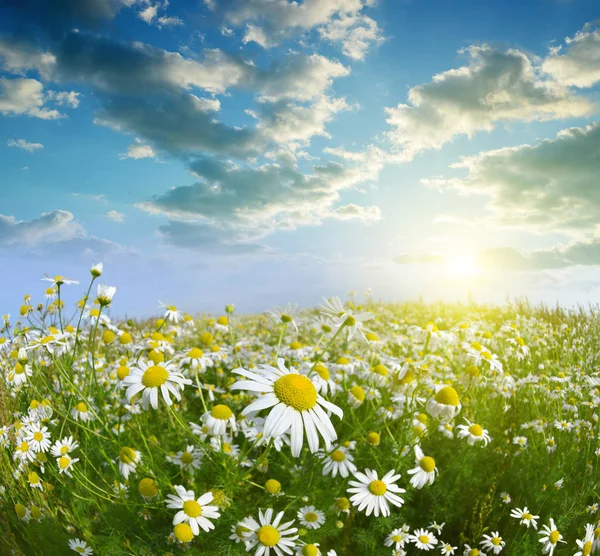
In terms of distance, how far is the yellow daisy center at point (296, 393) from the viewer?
7.98ft

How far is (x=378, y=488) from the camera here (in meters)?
3.46

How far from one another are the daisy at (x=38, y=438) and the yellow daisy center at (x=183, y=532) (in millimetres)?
1898

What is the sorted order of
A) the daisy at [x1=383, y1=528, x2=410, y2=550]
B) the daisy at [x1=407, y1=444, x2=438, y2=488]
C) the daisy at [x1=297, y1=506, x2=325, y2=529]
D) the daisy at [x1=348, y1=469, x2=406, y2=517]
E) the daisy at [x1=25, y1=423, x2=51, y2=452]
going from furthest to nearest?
the daisy at [x1=25, y1=423, x2=51, y2=452] → the daisy at [x1=383, y1=528, x2=410, y2=550] → the daisy at [x1=407, y1=444, x2=438, y2=488] → the daisy at [x1=297, y1=506, x2=325, y2=529] → the daisy at [x1=348, y1=469, x2=406, y2=517]

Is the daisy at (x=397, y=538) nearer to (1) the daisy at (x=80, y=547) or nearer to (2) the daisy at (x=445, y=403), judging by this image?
(2) the daisy at (x=445, y=403)

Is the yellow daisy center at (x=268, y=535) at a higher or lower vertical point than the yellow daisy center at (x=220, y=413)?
lower

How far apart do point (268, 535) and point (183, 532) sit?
531mm

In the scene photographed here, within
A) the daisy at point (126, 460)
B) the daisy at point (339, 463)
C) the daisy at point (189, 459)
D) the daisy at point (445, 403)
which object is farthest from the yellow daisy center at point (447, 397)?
the daisy at point (126, 460)

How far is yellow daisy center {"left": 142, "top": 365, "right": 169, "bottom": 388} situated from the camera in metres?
3.04

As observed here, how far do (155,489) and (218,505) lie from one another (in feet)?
1.40

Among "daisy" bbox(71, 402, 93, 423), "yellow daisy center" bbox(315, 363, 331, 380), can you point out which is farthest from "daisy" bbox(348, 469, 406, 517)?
"daisy" bbox(71, 402, 93, 423)

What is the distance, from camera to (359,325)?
3.54m

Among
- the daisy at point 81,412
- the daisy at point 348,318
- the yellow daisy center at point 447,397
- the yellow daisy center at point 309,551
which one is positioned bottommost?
the yellow daisy center at point 309,551

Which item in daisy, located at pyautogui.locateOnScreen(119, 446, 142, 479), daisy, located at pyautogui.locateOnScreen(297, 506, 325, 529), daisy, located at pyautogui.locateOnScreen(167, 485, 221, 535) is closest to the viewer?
daisy, located at pyautogui.locateOnScreen(167, 485, 221, 535)

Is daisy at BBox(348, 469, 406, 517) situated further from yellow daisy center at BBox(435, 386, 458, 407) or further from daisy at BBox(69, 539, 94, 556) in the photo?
daisy at BBox(69, 539, 94, 556)
